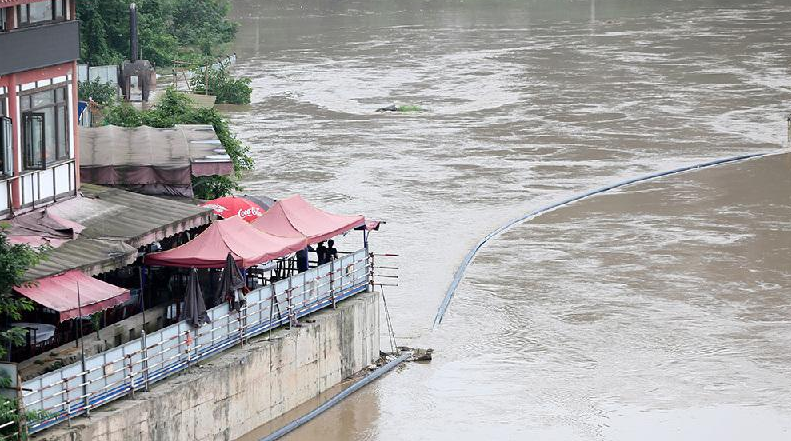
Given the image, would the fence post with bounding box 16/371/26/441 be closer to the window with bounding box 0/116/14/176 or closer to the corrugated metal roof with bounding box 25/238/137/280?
the corrugated metal roof with bounding box 25/238/137/280

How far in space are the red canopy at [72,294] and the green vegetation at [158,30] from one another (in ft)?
113

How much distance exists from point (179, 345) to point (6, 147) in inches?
134

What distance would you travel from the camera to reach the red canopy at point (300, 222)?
22.3 meters

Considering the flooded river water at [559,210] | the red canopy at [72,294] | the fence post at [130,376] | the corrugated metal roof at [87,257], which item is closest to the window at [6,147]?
the corrugated metal roof at [87,257]

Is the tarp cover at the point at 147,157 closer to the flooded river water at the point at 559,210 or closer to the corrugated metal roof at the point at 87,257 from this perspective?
the corrugated metal roof at the point at 87,257

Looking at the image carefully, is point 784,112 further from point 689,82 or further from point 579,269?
point 579,269

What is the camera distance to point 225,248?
20266 mm

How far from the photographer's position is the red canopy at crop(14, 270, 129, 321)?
1692cm

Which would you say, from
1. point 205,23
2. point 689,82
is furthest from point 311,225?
point 205,23

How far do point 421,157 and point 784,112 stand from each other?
15.1 meters

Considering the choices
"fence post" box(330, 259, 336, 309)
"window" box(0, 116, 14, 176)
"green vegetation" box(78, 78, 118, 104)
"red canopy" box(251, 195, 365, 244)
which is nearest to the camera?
"window" box(0, 116, 14, 176)

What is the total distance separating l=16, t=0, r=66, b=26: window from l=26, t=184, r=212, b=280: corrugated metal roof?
2.50 m

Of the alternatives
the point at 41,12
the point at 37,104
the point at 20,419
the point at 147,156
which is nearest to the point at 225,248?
the point at 37,104

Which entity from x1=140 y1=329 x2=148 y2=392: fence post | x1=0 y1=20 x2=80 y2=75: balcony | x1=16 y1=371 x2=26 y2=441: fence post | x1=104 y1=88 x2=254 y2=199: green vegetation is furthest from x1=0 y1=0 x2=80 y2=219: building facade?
x1=104 y1=88 x2=254 y2=199: green vegetation
